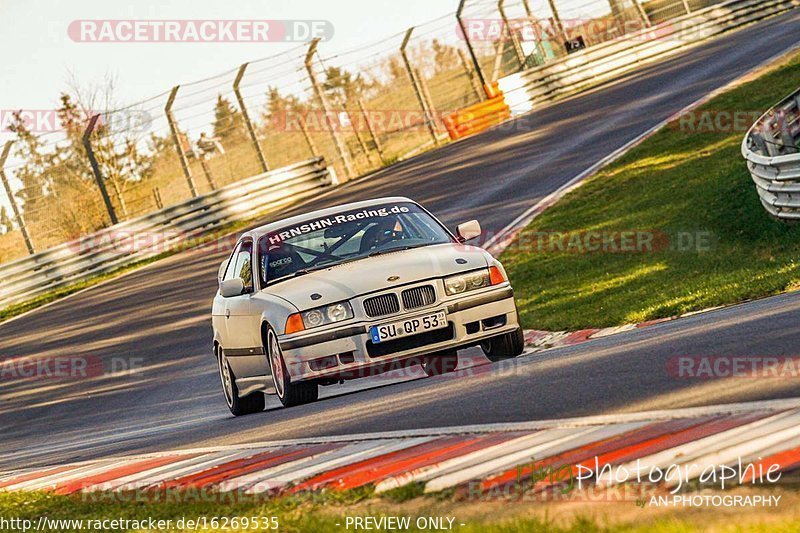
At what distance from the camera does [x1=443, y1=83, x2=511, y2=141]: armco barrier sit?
3334 centimetres

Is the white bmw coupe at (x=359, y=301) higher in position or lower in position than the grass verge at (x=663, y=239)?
higher

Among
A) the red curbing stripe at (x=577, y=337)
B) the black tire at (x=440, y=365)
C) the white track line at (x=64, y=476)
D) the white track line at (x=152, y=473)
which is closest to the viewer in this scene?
the white track line at (x=152, y=473)

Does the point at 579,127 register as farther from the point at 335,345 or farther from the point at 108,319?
the point at 335,345

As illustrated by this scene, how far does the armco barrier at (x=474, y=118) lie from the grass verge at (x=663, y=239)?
10748 millimetres

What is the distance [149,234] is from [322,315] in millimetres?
18999

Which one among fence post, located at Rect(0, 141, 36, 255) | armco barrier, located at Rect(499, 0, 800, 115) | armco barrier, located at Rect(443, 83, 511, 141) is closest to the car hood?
fence post, located at Rect(0, 141, 36, 255)

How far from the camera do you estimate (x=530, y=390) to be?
305 inches

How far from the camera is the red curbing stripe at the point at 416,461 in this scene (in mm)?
5758

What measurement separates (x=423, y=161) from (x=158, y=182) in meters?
12.0

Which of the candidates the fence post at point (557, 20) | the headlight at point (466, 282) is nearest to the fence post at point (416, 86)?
the fence post at point (557, 20)

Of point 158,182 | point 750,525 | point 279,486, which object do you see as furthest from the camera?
point 158,182

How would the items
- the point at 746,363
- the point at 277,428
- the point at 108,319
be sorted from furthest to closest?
the point at 108,319, the point at 277,428, the point at 746,363

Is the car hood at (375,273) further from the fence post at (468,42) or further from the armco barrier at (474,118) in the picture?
the fence post at (468,42)

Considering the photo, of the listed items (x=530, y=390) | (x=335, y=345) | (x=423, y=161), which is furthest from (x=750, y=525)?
(x=423, y=161)
